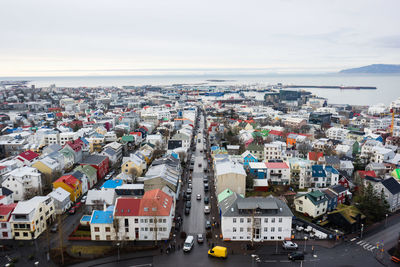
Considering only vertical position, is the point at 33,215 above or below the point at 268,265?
above

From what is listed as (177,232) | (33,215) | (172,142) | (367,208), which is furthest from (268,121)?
(33,215)

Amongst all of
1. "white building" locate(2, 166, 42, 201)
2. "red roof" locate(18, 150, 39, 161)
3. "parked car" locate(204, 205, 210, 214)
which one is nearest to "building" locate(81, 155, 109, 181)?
"white building" locate(2, 166, 42, 201)

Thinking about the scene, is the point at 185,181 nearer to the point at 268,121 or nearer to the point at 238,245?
the point at 238,245

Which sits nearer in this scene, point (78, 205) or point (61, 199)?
point (61, 199)

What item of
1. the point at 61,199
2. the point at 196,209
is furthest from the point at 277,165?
the point at 61,199

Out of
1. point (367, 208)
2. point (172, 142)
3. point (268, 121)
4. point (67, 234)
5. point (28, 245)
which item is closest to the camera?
point (28, 245)

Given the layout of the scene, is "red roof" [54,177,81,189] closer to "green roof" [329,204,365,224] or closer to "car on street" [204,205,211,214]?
"car on street" [204,205,211,214]

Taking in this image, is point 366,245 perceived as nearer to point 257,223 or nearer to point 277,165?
point 257,223
